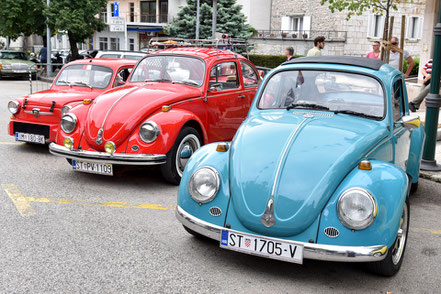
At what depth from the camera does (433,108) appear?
25.2 feet

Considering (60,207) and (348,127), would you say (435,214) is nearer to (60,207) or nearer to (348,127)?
(348,127)

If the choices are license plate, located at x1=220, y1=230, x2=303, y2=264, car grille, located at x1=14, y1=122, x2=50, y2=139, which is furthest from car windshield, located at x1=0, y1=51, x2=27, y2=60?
license plate, located at x1=220, y1=230, x2=303, y2=264

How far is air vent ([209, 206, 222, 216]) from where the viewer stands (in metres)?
4.14

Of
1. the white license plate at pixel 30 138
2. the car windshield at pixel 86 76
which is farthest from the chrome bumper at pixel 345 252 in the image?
A: the car windshield at pixel 86 76

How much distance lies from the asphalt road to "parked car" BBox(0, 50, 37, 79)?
21.4 m

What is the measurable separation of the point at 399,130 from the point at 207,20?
23988mm

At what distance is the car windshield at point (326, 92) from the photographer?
503 centimetres

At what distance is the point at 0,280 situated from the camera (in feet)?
13.0

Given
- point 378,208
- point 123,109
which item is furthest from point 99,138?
point 378,208

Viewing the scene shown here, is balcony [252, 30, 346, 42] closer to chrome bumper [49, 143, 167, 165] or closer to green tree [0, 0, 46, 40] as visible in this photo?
green tree [0, 0, 46, 40]

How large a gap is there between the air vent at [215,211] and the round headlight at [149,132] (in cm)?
255

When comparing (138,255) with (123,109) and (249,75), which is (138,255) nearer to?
(123,109)

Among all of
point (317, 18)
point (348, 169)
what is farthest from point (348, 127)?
point (317, 18)

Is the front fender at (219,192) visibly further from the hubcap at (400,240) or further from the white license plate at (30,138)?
the white license plate at (30,138)
